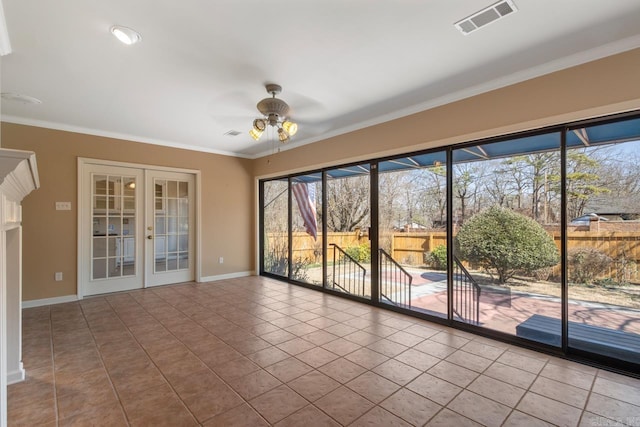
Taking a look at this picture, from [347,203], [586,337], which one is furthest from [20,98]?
[586,337]

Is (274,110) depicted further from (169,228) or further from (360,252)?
(169,228)

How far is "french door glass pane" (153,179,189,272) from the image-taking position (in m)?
5.52

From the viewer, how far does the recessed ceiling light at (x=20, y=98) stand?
3.37m

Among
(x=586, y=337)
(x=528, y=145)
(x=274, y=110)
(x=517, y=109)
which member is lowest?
(x=586, y=337)

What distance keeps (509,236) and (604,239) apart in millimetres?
730

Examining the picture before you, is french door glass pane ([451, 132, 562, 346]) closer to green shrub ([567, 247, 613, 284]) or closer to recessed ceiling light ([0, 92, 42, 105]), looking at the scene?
green shrub ([567, 247, 613, 284])

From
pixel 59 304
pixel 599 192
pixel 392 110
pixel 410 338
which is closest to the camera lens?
pixel 599 192

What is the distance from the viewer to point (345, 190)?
4.90m

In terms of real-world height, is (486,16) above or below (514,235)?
above

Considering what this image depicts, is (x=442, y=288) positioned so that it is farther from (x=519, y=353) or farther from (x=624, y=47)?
(x=624, y=47)

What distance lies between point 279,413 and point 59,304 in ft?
14.1

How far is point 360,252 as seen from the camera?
15.3 feet

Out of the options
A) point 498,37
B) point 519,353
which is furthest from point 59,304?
point 498,37

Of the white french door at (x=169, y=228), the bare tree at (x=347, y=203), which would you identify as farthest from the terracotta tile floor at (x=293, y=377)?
the white french door at (x=169, y=228)
